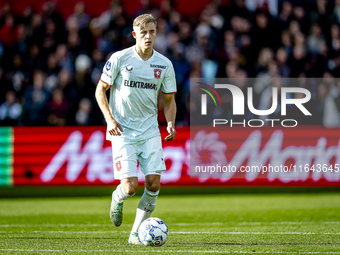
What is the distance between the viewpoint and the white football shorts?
249 inches

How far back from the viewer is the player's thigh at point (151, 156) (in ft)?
20.9

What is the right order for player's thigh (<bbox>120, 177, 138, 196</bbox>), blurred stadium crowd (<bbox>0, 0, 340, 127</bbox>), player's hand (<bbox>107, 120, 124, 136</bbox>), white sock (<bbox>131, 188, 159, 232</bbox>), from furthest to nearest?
blurred stadium crowd (<bbox>0, 0, 340, 127</bbox>), white sock (<bbox>131, 188, 159, 232</bbox>), player's thigh (<bbox>120, 177, 138, 196</bbox>), player's hand (<bbox>107, 120, 124, 136</bbox>)

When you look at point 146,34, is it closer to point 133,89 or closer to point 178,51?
point 133,89

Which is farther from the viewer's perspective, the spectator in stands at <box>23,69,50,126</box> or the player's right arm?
the spectator in stands at <box>23,69,50,126</box>

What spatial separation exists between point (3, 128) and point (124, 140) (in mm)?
6785

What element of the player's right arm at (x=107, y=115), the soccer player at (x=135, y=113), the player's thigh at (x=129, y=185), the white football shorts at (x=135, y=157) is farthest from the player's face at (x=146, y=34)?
the player's thigh at (x=129, y=185)

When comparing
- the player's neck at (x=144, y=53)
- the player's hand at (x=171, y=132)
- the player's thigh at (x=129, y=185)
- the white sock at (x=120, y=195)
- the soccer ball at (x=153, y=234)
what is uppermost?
the player's neck at (x=144, y=53)

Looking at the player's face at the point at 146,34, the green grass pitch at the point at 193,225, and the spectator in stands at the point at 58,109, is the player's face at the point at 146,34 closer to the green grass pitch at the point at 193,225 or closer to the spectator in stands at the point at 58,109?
the green grass pitch at the point at 193,225

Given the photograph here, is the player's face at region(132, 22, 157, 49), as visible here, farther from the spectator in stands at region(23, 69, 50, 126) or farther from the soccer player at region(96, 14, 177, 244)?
the spectator in stands at region(23, 69, 50, 126)

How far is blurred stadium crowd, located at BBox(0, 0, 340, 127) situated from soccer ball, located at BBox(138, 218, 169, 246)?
6591 mm

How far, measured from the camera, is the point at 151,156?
6398 millimetres

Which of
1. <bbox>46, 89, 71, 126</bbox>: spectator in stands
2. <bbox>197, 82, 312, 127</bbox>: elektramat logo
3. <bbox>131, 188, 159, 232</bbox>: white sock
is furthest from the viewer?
<bbox>46, 89, 71, 126</bbox>: spectator in stands

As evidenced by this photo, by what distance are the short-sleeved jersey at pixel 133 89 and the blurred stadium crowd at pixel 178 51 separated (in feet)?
20.3

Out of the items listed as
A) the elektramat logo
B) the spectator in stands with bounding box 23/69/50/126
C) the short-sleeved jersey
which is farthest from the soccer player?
the spectator in stands with bounding box 23/69/50/126
